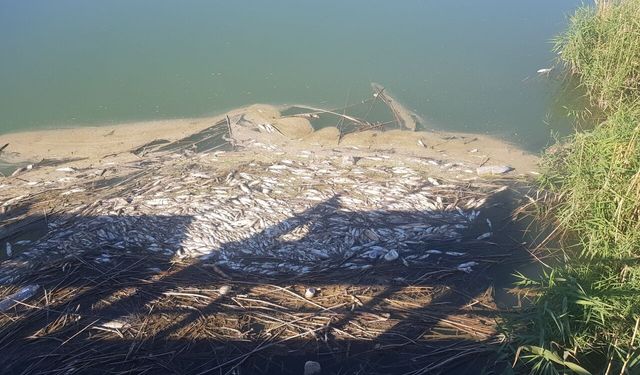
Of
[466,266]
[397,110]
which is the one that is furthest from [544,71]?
[466,266]

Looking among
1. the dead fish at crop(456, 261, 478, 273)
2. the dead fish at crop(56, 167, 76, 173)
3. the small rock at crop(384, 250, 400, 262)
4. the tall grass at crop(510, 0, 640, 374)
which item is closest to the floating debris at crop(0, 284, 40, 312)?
the dead fish at crop(56, 167, 76, 173)

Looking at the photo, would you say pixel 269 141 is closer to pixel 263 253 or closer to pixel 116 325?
pixel 263 253

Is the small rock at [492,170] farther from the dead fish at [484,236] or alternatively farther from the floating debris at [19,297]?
the floating debris at [19,297]

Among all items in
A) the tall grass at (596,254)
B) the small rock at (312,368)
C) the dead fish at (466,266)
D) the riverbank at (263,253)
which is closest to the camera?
the tall grass at (596,254)

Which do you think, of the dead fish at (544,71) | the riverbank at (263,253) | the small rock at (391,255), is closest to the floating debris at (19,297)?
the riverbank at (263,253)

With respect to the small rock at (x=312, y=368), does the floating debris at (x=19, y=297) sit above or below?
above

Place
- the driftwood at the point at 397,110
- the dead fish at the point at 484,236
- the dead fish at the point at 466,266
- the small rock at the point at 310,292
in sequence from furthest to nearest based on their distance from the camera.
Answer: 1. the driftwood at the point at 397,110
2. the dead fish at the point at 484,236
3. the dead fish at the point at 466,266
4. the small rock at the point at 310,292

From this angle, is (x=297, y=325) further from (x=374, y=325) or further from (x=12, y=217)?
(x=12, y=217)

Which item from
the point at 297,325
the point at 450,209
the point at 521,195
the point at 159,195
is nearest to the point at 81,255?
the point at 159,195
